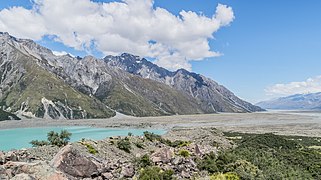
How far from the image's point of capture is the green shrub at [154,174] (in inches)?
1049

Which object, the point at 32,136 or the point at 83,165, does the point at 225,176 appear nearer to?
the point at 83,165

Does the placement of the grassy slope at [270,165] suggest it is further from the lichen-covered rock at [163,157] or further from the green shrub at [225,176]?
the lichen-covered rock at [163,157]

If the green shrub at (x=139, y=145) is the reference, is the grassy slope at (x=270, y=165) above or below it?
below

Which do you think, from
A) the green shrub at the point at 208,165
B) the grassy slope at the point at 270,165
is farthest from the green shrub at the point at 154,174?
the grassy slope at the point at 270,165

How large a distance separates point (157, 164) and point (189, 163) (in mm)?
3510

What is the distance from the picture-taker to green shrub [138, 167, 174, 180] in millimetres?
26641

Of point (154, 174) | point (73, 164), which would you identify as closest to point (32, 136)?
point (73, 164)

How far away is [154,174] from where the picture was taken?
26859 millimetres

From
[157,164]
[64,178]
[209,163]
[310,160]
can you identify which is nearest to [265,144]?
[310,160]

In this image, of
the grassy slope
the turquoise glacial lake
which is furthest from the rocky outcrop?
the turquoise glacial lake

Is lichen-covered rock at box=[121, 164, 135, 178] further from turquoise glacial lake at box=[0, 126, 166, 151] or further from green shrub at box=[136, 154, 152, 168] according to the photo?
turquoise glacial lake at box=[0, 126, 166, 151]

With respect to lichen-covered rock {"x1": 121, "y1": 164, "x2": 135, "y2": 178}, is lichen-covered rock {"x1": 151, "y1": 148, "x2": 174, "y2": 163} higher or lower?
higher

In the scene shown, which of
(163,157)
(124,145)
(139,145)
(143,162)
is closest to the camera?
(143,162)

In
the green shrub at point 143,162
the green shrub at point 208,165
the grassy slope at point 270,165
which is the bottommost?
the grassy slope at point 270,165
